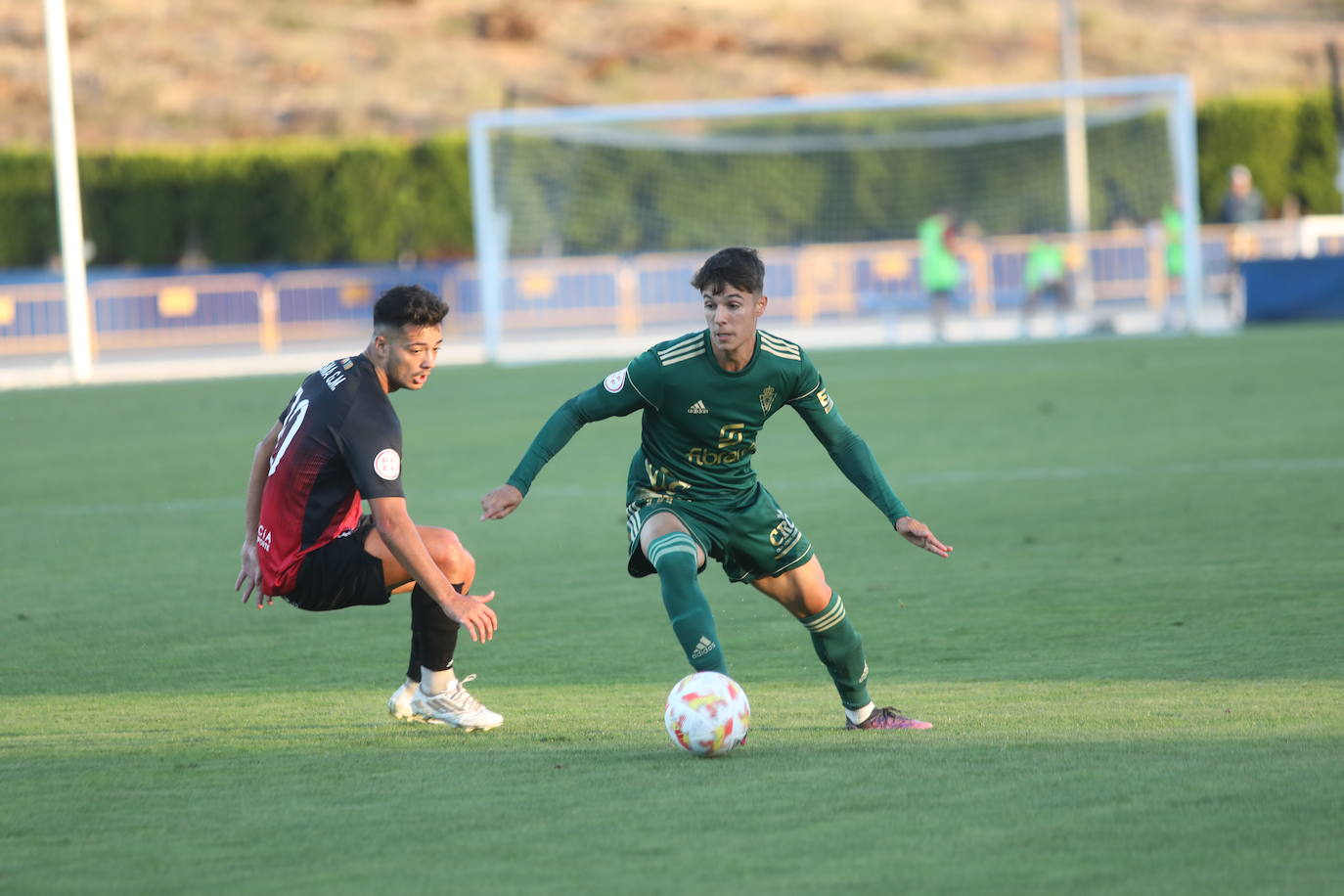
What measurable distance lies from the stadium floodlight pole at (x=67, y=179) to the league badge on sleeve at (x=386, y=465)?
66.8 feet

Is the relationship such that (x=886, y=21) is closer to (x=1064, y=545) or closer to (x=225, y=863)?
(x=1064, y=545)

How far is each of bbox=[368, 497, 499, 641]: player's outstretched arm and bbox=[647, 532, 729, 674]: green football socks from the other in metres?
0.51

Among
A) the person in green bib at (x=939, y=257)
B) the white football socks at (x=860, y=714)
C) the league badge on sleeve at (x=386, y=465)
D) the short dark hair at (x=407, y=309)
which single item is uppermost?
the person in green bib at (x=939, y=257)

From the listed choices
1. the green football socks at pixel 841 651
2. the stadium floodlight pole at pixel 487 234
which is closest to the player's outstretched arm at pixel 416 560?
the green football socks at pixel 841 651

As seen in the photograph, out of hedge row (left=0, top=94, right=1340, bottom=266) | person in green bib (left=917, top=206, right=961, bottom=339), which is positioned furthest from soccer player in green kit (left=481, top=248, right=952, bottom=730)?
hedge row (left=0, top=94, right=1340, bottom=266)

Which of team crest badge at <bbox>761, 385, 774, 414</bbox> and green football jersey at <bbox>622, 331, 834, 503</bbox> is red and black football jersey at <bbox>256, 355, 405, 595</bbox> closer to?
green football jersey at <bbox>622, 331, 834, 503</bbox>

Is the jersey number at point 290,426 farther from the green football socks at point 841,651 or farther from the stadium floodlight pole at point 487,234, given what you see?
the stadium floodlight pole at point 487,234

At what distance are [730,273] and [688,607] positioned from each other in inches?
39.4

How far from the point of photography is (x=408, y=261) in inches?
1515

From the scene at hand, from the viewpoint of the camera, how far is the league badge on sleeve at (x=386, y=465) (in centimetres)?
513

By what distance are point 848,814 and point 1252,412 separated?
11.1m

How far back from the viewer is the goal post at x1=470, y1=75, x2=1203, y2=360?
92.9 feet

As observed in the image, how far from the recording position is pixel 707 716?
4754mm

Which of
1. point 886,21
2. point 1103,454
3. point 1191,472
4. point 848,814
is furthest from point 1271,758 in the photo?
point 886,21
